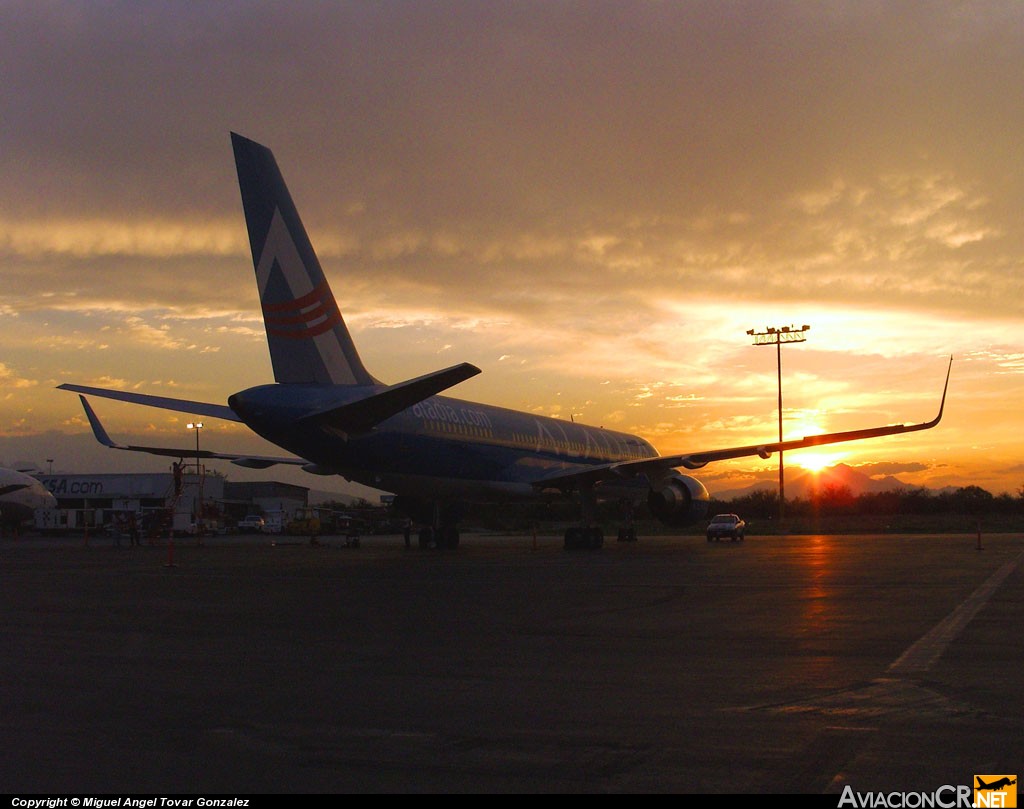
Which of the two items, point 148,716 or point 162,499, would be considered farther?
point 162,499

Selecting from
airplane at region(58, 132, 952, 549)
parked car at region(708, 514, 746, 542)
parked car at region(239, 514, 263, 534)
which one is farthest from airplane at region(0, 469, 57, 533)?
parked car at region(708, 514, 746, 542)

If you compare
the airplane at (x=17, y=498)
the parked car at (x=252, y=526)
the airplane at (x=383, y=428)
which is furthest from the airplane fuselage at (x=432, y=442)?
the parked car at (x=252, y=526)

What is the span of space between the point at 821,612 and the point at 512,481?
21.7m

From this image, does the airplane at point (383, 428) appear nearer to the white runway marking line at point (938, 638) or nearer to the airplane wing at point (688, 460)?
the airplane wing at point (688, 460)

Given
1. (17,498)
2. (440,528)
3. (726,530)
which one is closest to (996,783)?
(440,528)

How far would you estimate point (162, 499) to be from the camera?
284 ft

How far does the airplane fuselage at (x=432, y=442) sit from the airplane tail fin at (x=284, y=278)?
0.71 meters

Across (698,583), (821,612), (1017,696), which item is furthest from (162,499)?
(1017,696)

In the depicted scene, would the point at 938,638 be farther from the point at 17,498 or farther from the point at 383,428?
the point at 17,498

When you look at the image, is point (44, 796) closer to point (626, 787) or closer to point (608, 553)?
point (626, 787)

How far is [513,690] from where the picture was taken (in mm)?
8312

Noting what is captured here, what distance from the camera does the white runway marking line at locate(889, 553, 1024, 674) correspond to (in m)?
9.21

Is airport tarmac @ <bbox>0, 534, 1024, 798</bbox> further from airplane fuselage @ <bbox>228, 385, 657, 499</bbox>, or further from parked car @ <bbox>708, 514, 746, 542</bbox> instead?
parked car @ <bbox>708, 514, 746, 542</bbox>

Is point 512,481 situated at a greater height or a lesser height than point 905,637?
greater
